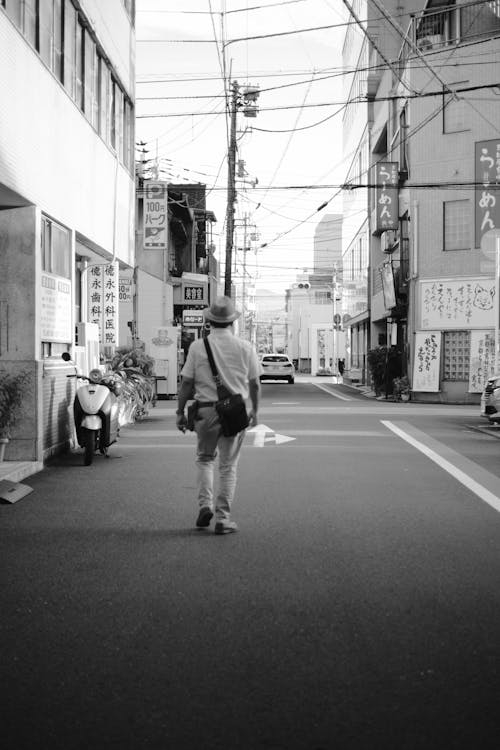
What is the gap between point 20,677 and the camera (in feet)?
13.7

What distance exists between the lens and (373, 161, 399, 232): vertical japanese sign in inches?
1422

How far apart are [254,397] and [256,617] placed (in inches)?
118

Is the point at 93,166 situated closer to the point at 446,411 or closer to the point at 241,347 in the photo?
the point at 241,347

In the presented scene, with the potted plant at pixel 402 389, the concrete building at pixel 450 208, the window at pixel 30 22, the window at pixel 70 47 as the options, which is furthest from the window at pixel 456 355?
the window at pixel 30 22

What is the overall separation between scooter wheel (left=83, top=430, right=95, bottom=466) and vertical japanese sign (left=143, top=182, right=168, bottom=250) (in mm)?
23980

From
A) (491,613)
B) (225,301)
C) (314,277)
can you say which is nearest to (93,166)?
(225,301)

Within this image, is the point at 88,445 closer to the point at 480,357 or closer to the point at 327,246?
the point at 480,357

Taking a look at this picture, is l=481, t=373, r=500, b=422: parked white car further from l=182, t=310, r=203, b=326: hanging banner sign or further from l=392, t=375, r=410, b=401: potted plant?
l=182, t=310, r=203, b=326: hanging banner sign

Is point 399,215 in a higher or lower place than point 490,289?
higher

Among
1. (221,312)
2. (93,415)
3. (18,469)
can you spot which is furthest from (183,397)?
(93,415)

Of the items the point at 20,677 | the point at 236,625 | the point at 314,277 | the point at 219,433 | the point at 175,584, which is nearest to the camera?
the point at 20,677

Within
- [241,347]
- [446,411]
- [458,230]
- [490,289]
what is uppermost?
[458,230]

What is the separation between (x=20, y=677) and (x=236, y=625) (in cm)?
124

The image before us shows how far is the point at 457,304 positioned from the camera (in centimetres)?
3356
